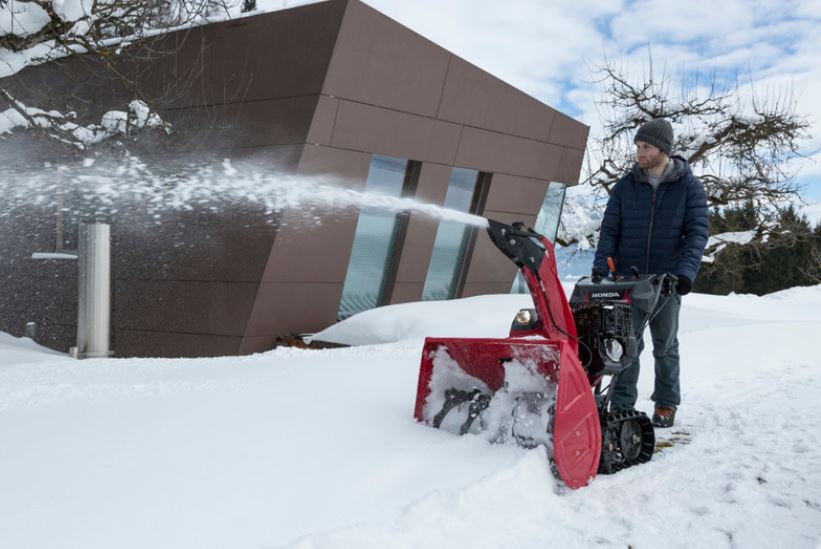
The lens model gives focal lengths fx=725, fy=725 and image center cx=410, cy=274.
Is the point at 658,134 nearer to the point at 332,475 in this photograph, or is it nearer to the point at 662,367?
the point at 662,367

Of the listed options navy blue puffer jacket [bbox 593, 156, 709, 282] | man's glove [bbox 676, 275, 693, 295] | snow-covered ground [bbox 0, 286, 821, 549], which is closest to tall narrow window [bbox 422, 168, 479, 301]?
snow-covered ground [bbox 0, 286, 821, 549]

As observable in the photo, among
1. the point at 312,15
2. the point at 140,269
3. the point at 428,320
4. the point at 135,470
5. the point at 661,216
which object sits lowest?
the point at 140,269

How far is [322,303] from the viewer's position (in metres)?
10.7

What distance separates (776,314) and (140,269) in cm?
1248

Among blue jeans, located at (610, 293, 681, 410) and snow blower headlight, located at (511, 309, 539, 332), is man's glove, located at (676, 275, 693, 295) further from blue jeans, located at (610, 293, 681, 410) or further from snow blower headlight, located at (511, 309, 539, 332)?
snow blower headlight, located at (511, 309, 539, 332)

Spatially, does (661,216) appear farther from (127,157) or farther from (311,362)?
(127,157)

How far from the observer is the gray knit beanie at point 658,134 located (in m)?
3.88

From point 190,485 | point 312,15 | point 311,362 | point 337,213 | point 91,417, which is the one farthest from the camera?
point 337,213

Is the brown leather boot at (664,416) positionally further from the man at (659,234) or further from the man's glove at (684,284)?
the man's glove at (684,284)

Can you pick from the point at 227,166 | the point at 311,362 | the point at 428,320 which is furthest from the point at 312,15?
the point at 311,362

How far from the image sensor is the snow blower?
304 cm

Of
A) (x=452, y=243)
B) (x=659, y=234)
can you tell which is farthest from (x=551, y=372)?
(x=452, y=243)

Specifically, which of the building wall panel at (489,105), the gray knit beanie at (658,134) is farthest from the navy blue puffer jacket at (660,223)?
the building wall panel at (489,105)

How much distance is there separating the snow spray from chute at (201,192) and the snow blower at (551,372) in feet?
19.5
